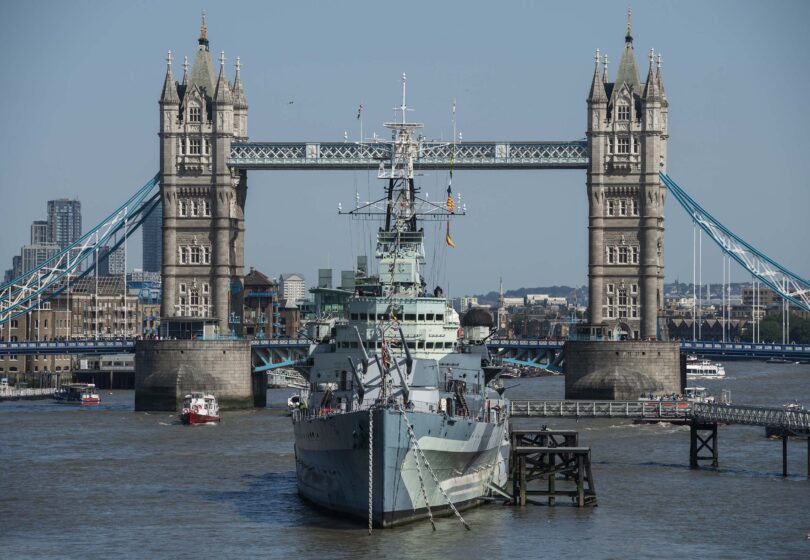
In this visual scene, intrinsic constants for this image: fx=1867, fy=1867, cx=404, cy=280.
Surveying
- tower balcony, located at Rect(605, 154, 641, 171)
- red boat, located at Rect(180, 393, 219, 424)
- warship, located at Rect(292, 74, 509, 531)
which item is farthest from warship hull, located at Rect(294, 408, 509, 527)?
tower balcony, located at Rect(605, 154, 641, 171)

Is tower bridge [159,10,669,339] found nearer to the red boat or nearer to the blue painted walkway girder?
the blue painted walkway girder

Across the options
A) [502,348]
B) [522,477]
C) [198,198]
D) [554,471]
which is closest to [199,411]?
[502,348]

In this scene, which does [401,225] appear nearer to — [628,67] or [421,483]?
[421,483]

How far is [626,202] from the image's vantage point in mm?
136375

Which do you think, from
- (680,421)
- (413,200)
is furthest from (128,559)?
(680,421)

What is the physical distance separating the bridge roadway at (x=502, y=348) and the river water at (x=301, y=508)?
87.0ft

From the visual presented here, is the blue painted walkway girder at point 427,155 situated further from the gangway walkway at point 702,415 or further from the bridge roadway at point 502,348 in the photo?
the gangway walkway at point 702,415

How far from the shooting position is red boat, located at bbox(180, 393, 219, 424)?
11012 centimetres

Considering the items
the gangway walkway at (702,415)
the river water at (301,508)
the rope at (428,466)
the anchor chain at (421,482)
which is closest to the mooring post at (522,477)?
the river water at (301,508)

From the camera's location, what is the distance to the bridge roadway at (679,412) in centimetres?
7738

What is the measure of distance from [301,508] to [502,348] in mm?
67603

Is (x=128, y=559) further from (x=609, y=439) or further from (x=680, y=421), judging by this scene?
(x=609, y=439)

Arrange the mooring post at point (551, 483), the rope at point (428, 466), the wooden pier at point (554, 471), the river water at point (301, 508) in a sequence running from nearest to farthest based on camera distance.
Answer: the rope at point (428, 466)
the river water at point (301, 508)
the wooden pier at point (554, 471)
the mooring post at point (551, 483)

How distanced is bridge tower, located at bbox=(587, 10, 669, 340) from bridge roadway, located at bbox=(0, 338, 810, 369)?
465 centimetres
